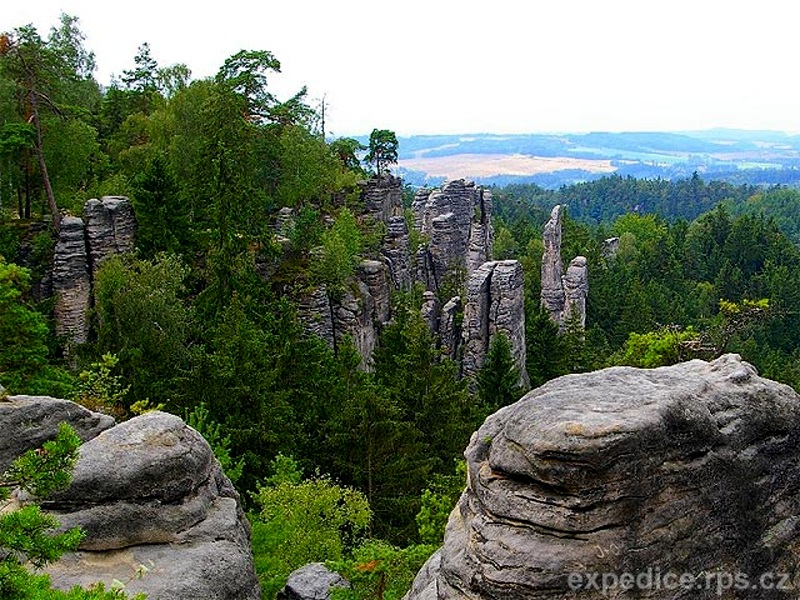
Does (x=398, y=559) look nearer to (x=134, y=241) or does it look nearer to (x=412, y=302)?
(x=134, y=241)

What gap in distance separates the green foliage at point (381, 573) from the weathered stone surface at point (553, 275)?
46.8m

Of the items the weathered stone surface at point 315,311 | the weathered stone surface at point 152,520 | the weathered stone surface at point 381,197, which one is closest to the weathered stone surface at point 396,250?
the weathered stone surface at point 381,197

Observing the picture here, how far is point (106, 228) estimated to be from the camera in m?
36.0

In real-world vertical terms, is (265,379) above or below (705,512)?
below

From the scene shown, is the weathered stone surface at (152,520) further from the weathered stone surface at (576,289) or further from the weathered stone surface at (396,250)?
the weathered stone surface at (576,289)

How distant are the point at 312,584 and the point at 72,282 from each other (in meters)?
23.3

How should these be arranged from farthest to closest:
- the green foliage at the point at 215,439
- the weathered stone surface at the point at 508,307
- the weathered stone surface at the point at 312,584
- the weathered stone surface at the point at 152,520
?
1. the weathered stone surface at the point at 508,307
2. the green foliage at the point at 215,439
3. the weathered stone surface at the point at 312,584
4. the weathered stone surface at the point at 152,520

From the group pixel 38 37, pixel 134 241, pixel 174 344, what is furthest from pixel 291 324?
pixel 38 37

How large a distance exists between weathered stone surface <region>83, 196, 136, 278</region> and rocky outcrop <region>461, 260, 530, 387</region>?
20.4 metres

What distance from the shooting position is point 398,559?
17906 millimetres

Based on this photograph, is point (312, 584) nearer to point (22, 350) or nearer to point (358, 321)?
point (22, 350)

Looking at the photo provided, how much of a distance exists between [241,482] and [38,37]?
24759 millimetres

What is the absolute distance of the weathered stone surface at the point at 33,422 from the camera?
1769 cm

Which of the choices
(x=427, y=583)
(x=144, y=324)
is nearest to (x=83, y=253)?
(x=144, y=324)
